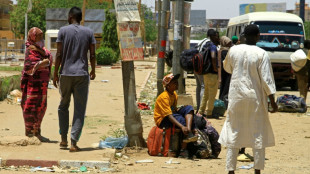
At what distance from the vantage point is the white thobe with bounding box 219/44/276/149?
6.24 m

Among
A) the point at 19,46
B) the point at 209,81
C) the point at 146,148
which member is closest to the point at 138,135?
the point at 146,148

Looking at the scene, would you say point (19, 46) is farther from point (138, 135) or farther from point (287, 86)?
point (138, 135)

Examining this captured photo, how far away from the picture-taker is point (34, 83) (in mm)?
8578

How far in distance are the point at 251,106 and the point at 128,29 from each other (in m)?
2.43

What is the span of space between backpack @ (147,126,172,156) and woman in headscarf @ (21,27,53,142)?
163 centimetres

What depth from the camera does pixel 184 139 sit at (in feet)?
26.0

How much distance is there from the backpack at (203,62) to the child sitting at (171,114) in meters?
3.86

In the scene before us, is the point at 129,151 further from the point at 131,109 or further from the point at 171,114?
the point at 171,114

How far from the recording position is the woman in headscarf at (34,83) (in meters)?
8.56

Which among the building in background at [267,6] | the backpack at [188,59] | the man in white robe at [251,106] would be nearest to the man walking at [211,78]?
the backpack at [188,59]

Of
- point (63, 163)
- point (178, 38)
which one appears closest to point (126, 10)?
point (63, 163)

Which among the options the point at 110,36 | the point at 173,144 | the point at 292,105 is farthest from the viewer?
the point at 110,36

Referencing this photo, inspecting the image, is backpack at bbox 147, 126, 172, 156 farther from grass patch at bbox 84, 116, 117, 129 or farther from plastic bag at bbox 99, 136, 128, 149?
grass patch at bbox 84, 116, 117, 129

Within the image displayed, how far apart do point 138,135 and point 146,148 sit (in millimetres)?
226
